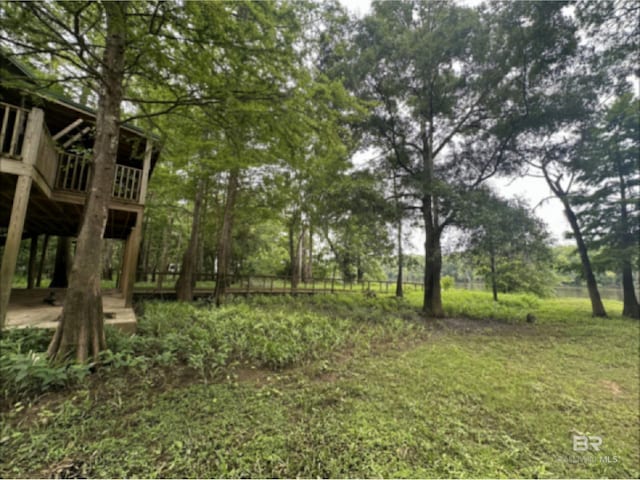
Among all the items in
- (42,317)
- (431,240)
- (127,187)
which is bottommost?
(42,317)

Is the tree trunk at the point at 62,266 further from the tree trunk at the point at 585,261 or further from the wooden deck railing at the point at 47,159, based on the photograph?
the tree trunk at the point at 585,261

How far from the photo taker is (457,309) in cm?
1052

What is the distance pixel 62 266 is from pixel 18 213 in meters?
8.67

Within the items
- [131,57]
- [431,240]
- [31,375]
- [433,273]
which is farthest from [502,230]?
[31,375]

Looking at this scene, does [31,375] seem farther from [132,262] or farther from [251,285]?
[251,285]

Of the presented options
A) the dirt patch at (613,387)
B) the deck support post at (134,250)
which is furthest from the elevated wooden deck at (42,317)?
the dirt patch at (613,387)

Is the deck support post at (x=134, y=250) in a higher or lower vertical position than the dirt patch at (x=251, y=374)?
higher

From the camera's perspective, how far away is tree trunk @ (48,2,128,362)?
3.08m

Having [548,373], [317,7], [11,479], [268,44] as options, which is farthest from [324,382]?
[317,7]

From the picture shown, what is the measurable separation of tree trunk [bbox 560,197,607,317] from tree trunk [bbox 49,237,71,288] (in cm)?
2076

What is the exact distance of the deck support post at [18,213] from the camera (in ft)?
10.8

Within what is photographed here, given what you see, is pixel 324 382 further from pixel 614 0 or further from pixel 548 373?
pixel 614 0

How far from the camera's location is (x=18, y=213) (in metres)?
3.56

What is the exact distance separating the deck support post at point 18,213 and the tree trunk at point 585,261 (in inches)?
650
